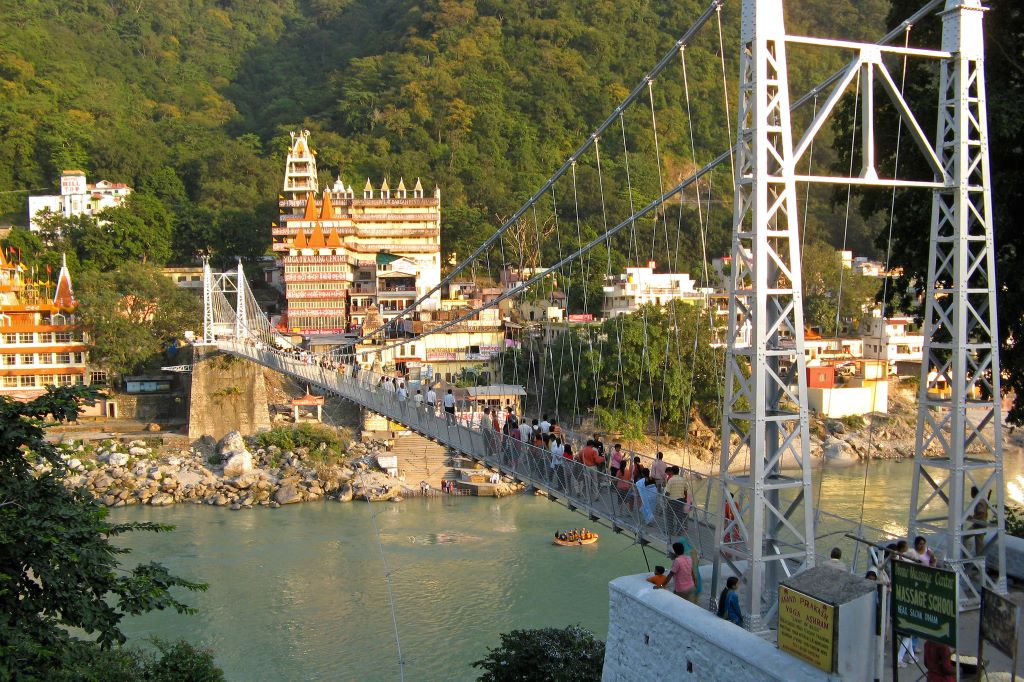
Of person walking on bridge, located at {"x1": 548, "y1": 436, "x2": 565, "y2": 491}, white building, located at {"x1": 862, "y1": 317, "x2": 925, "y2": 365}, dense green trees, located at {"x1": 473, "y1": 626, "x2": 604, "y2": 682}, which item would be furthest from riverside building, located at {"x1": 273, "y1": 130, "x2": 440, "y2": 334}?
person walking on bridge, located at {"x1": 548, "y1": 436, "x2": 565, "y2": 491}

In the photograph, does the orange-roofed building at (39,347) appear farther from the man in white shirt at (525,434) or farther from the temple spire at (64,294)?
the man in white shirt at (525,434)

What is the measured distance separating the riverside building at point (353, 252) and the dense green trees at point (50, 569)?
16.9 m

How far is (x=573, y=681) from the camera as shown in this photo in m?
6.12

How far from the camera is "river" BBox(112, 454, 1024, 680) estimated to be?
9.36 meters

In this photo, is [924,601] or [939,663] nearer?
[924,601]

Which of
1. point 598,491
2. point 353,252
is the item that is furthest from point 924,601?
point 353,252

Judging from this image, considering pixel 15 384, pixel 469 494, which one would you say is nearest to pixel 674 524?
pixel 469 494

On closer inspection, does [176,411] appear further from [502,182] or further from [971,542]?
[971,542]

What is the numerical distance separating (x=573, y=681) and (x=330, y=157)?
25.9 m

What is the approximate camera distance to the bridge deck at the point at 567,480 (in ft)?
16.6

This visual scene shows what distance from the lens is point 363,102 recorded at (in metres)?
33.0

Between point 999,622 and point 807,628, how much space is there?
0.69 m

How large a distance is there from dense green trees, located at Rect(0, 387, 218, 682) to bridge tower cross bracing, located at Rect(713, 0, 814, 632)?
2511 millimetres

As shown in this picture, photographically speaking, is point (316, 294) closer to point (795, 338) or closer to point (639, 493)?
point (639, 493)
